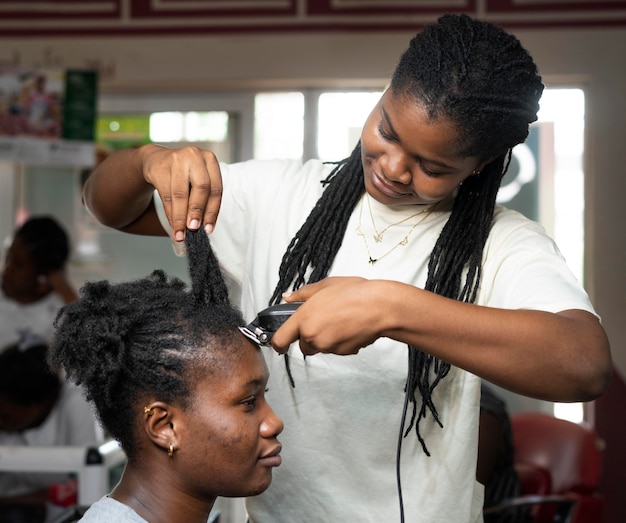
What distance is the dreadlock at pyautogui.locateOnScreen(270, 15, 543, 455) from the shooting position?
1031 millimetres

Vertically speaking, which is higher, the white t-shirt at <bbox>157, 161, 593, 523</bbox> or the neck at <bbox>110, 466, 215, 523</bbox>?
the white t-shirt at <bbox>157, 161, 593, 523</bbox>

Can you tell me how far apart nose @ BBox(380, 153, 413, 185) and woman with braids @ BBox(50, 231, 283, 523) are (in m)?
0.26

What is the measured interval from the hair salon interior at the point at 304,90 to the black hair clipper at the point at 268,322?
2.85 metres

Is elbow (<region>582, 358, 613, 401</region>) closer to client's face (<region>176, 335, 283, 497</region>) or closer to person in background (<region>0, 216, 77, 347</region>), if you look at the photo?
client's face (<region>176, 335, 283, 497</region>)

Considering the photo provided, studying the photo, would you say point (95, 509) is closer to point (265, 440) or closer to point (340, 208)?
point (265, 440)

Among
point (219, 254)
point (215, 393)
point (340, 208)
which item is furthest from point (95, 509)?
point (340, 208)

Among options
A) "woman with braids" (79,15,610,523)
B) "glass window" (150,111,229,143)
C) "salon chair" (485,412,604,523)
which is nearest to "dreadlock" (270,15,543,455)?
"woman with braids" (79,15,610,523)

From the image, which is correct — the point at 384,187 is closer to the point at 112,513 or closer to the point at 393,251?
the point at 393,251

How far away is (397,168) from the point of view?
1072 millimetres

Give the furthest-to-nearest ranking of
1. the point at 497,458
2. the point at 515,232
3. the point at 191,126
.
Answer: the point at 191,126
the point at 497,458
the point at 515,232

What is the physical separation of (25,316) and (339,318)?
275 cm

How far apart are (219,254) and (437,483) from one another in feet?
1.46

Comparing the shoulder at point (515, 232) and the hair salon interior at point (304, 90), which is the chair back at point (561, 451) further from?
the shoulder at point (515, 232)

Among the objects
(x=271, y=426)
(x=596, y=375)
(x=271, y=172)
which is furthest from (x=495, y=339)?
(x=271, y=172)
